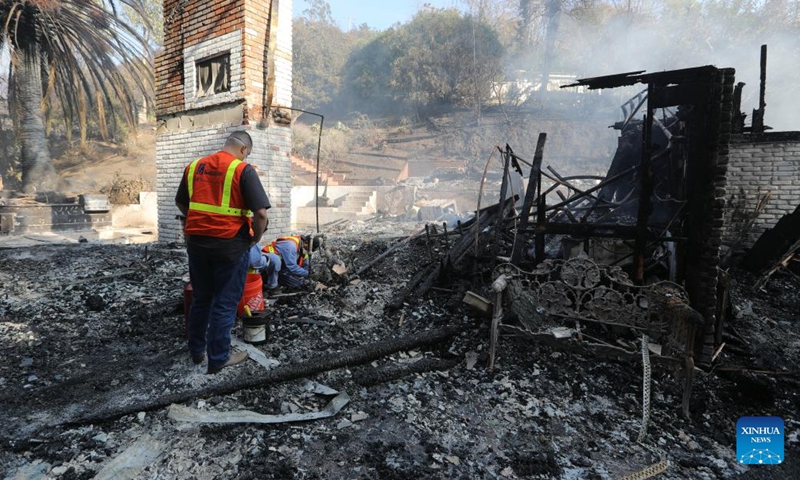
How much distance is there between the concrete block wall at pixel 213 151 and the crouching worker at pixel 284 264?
197cm

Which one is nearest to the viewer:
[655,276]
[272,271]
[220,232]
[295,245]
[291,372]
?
[220,232]

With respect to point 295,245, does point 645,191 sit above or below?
above

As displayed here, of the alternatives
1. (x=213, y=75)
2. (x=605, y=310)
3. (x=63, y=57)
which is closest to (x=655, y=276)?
(x=605, y=310)

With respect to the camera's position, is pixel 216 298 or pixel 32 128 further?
pixel 32 128

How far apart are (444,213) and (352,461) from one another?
39.5 ft

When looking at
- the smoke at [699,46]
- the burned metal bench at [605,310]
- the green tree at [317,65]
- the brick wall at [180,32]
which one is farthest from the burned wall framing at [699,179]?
the green tree at [317,65]

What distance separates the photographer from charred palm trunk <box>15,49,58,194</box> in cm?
1216

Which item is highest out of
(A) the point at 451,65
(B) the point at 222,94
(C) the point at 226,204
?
(A) the point at 451,65

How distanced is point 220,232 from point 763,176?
888 cm

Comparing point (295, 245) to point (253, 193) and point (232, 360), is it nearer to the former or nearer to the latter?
point (232, 360)

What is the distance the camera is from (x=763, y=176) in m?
7.09

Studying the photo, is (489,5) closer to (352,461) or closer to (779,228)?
(779,228)

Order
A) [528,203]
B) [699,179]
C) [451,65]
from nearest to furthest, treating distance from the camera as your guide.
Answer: [699,179], [528,203], [451,65]

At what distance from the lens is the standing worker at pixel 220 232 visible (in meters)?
2.97
